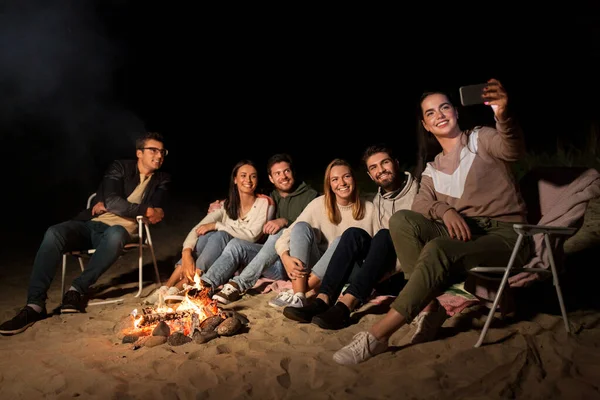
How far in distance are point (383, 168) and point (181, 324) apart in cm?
173

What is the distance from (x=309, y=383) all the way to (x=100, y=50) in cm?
962

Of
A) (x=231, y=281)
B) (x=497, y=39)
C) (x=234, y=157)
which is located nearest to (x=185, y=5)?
(x=234, y=157)

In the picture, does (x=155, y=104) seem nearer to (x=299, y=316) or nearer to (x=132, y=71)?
(x=132, y=71)

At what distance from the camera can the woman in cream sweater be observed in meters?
3.68

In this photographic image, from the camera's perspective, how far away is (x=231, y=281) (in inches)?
161

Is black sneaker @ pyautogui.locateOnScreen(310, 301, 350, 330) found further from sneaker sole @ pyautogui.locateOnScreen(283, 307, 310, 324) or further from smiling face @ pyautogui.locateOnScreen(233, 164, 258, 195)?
smiling face @ pyautogui.locateOnScreen(233, 164, 258, 195)

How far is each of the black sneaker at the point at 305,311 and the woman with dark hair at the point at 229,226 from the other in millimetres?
1177

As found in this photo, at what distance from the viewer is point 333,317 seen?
3152mm

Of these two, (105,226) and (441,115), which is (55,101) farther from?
(441,115)

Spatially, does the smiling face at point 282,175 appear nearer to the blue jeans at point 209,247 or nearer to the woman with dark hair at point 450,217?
the blue jeans at point 209,247

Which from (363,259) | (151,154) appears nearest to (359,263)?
(363,259)

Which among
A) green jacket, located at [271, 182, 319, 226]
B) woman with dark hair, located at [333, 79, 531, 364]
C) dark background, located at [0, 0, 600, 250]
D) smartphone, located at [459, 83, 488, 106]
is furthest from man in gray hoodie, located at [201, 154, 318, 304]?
dark background, located at [0, 0, 600, 250]

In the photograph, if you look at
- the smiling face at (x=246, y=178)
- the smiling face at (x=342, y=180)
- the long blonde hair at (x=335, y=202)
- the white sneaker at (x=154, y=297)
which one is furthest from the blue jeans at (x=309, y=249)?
the white sneaker at (x=154, y=297)

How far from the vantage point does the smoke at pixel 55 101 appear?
8.09m
